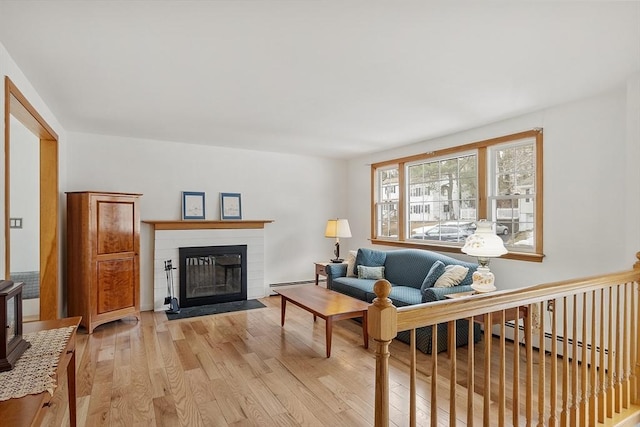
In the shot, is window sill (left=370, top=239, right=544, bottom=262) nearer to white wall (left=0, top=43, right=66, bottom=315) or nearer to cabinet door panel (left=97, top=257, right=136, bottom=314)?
cabinet door panel (left=97, top=257, right=136, bottom=314)

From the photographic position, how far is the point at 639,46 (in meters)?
2.27

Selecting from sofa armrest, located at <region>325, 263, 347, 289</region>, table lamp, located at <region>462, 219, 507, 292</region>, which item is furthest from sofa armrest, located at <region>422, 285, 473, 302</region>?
sofa armrest, located at <region>325, 263, 347, 289</region>

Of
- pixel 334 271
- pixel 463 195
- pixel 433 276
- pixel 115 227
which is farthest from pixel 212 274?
pixel 463 195

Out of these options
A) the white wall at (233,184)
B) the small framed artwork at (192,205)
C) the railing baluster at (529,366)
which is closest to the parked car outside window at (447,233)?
the white wall at (233,184)

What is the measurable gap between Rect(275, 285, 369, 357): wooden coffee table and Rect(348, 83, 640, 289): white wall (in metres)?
1.72

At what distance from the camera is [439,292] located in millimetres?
3592

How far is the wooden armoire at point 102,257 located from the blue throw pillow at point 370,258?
116 inches

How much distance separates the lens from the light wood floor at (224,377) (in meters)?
2.35

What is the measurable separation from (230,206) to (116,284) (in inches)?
76.8

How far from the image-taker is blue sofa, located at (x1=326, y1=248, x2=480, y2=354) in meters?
3.56

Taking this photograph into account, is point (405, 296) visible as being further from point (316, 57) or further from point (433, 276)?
point (316, 57)

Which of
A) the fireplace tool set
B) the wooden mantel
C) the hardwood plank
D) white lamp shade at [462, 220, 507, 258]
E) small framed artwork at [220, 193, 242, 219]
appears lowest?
the hardwood plank

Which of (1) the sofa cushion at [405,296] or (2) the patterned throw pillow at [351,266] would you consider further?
(2) the patterned throw pillow at [351,266]

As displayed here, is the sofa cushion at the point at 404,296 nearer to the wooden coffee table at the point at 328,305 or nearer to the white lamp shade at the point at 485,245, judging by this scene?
the wooden coffee table at the point at 328,305
